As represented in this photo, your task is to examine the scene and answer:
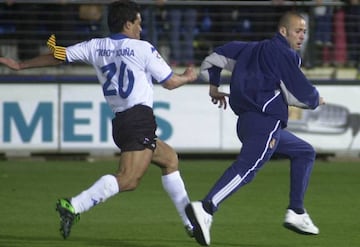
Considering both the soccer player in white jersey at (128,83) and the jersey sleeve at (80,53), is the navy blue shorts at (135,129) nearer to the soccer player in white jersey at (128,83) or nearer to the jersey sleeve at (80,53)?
the soccer player in white jersey at (128,83)

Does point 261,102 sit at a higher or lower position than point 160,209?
higher

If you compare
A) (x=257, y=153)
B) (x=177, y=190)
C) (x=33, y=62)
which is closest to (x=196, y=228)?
(x=177, y=190)

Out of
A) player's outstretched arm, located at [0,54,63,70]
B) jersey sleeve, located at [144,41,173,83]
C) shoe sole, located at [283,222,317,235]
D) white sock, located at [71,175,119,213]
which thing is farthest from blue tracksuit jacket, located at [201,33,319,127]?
player's outstretched arm, located at [0,54,63,70]

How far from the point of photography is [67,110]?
1702cm

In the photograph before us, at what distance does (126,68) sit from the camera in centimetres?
898

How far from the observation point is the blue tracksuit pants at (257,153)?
9188mm

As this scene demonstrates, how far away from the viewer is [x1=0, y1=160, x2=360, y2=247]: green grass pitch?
9.82 meters

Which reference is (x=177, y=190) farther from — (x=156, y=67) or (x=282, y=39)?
(x=282, y=39)

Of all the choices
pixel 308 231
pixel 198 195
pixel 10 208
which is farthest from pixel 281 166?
pixel 308 231

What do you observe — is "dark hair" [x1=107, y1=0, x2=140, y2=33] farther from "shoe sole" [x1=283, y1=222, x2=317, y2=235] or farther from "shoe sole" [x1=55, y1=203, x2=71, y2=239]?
"shoe sole" [x1=283, y1=222, x2=317, y2=235]

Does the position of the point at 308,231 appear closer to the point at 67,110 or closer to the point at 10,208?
the point at 10,208

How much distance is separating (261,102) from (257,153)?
430mm

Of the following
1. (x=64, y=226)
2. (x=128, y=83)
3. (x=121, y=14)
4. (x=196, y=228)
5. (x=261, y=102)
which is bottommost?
(x=196, y=228)

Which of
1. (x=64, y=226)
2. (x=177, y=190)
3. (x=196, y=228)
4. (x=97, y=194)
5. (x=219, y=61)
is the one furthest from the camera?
(x=219, y=61)
